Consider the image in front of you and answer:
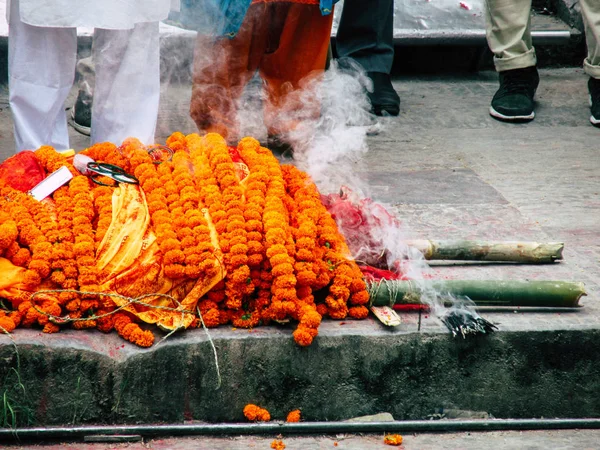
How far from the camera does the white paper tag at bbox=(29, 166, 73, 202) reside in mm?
3521

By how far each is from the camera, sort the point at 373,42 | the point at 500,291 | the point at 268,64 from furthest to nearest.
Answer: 1. the point at 373,42
2. the point at 268,64
3. the point at 500,291

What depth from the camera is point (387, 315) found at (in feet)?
11.1

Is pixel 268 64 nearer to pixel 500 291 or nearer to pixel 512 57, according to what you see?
pixel 512 57

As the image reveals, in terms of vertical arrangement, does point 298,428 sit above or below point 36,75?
below

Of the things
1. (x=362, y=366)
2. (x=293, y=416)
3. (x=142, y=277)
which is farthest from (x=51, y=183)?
(x=362, y=366)

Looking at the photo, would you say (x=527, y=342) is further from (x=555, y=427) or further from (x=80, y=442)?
(x=80, y=442)

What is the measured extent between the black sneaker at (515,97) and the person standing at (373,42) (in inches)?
32.5

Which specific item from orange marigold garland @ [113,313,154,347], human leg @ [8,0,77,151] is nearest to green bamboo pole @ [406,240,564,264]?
orange marigold garland @ [113,313,154,347]

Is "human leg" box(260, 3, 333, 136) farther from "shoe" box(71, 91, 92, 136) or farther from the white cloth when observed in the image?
"shoe" box(71, 91, 92, 136)

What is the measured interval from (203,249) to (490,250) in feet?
4.78

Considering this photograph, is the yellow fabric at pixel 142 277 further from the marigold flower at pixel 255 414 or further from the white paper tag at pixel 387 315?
the white paper tag at pixel 387 315

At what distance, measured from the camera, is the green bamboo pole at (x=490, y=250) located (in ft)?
12.5

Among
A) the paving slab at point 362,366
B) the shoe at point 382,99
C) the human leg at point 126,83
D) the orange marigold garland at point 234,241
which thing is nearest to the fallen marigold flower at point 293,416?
the paving slab at point 362,366

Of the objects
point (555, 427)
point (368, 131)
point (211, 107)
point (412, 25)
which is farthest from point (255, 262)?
point (412, 25)
